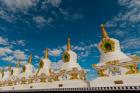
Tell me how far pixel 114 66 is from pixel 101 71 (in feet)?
6.32

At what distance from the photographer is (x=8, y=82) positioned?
44.4 meters

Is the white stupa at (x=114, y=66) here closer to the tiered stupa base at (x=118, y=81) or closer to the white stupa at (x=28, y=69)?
the tiered stupa base at (x=118, y=81)

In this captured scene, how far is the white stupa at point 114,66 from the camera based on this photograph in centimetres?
1801

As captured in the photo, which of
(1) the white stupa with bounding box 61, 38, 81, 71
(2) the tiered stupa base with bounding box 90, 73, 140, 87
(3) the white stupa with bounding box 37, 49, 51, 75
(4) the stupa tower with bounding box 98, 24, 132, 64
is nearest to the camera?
(2) the tiered stupa base with bounding box 90, 73, 140, 87

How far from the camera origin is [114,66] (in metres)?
20.1

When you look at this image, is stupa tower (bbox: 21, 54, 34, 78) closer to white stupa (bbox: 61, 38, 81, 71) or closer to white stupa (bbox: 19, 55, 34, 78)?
white stupa (bbox: 19, 55, 34, 78)

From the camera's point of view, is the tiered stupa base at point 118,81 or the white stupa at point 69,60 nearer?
the tiered stupa base at point 118,81

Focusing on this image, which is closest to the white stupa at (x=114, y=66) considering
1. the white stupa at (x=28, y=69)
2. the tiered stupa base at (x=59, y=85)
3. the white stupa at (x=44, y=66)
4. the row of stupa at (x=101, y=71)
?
the row of stupa at (x=101, y=71)

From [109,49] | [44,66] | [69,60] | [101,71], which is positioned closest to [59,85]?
[69,60]

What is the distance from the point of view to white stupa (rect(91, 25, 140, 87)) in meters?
18.0

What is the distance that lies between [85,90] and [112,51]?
6729 mm

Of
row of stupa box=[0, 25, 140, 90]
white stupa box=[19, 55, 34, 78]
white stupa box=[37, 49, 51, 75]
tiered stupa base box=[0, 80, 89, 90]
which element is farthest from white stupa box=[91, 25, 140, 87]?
white stupa box=[19, 55, 34, 78]

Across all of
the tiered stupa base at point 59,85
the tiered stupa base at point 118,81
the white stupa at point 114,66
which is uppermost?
the white stupa at point 114,66

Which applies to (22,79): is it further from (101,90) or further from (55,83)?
(101,90)
